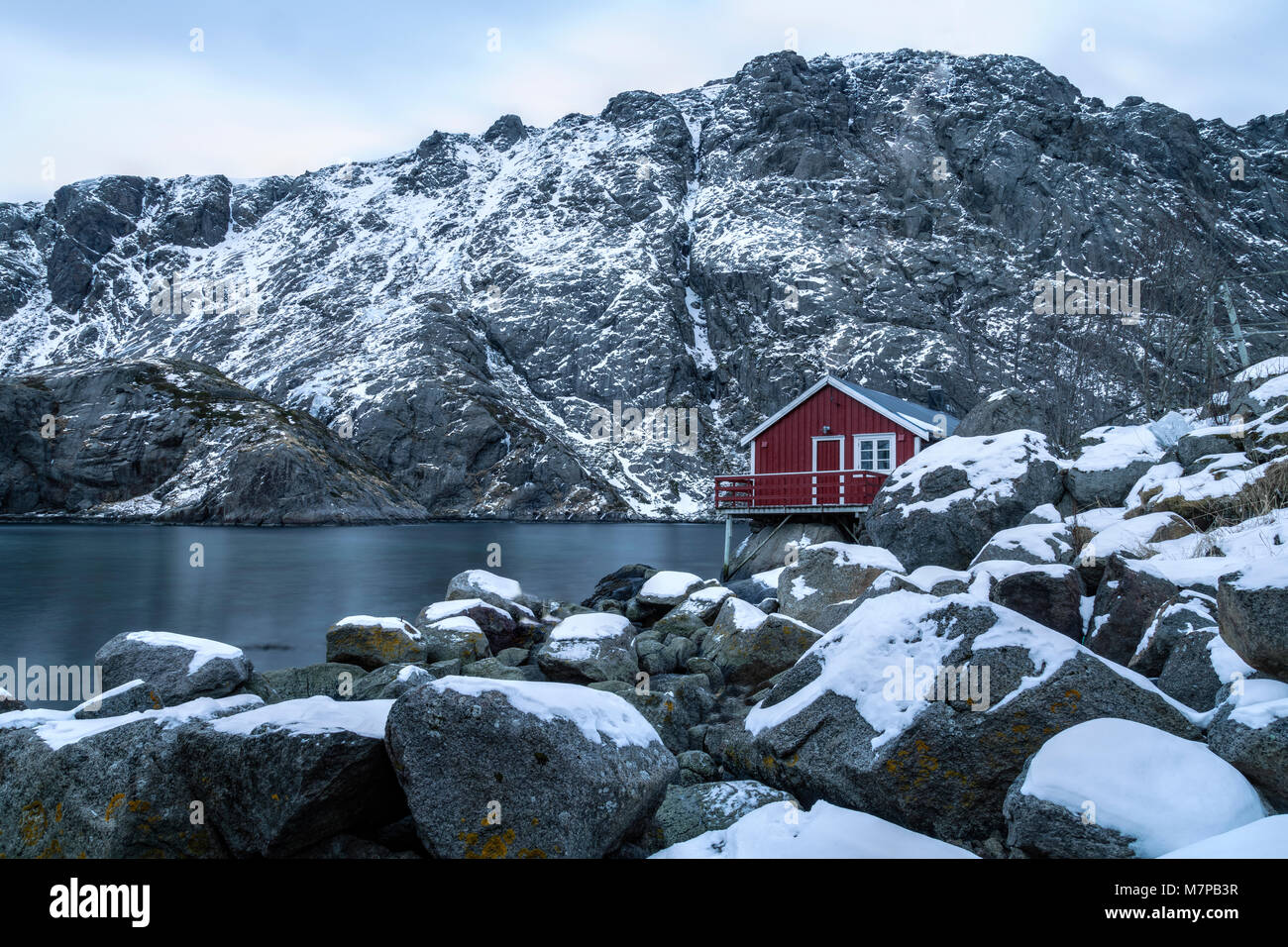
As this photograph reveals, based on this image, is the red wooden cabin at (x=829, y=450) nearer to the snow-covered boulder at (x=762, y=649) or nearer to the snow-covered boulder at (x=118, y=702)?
the snow-covered boulder at (x=762, y=649)

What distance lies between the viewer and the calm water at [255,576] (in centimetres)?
2397

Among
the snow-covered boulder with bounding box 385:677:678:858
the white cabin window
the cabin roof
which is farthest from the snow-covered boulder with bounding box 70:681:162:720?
the white cabin window

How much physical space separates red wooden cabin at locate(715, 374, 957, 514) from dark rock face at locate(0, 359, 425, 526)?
2466 inches

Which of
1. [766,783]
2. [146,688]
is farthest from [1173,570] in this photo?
[146,688]

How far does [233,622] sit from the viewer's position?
25859 mm

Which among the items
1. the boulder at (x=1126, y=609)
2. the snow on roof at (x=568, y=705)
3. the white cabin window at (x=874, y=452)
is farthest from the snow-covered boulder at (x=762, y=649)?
the white cabin window at (x=874, y=452)

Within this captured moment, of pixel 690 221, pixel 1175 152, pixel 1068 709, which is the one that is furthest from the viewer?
pixel 690 221

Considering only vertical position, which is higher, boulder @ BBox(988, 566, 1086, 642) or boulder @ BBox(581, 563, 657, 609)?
boulder @ BBox(988, 566, 1086, 642)

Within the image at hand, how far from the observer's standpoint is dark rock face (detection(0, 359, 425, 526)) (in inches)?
3110

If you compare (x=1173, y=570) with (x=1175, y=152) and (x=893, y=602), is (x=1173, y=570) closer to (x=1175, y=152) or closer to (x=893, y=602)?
(x=893, y=602)

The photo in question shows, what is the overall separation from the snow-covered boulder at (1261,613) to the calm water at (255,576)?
792 inches

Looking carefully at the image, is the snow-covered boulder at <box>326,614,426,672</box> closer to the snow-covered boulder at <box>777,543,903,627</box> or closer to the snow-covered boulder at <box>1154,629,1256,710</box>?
the snow-covered boulder at <box>777,543,903,627</box>
